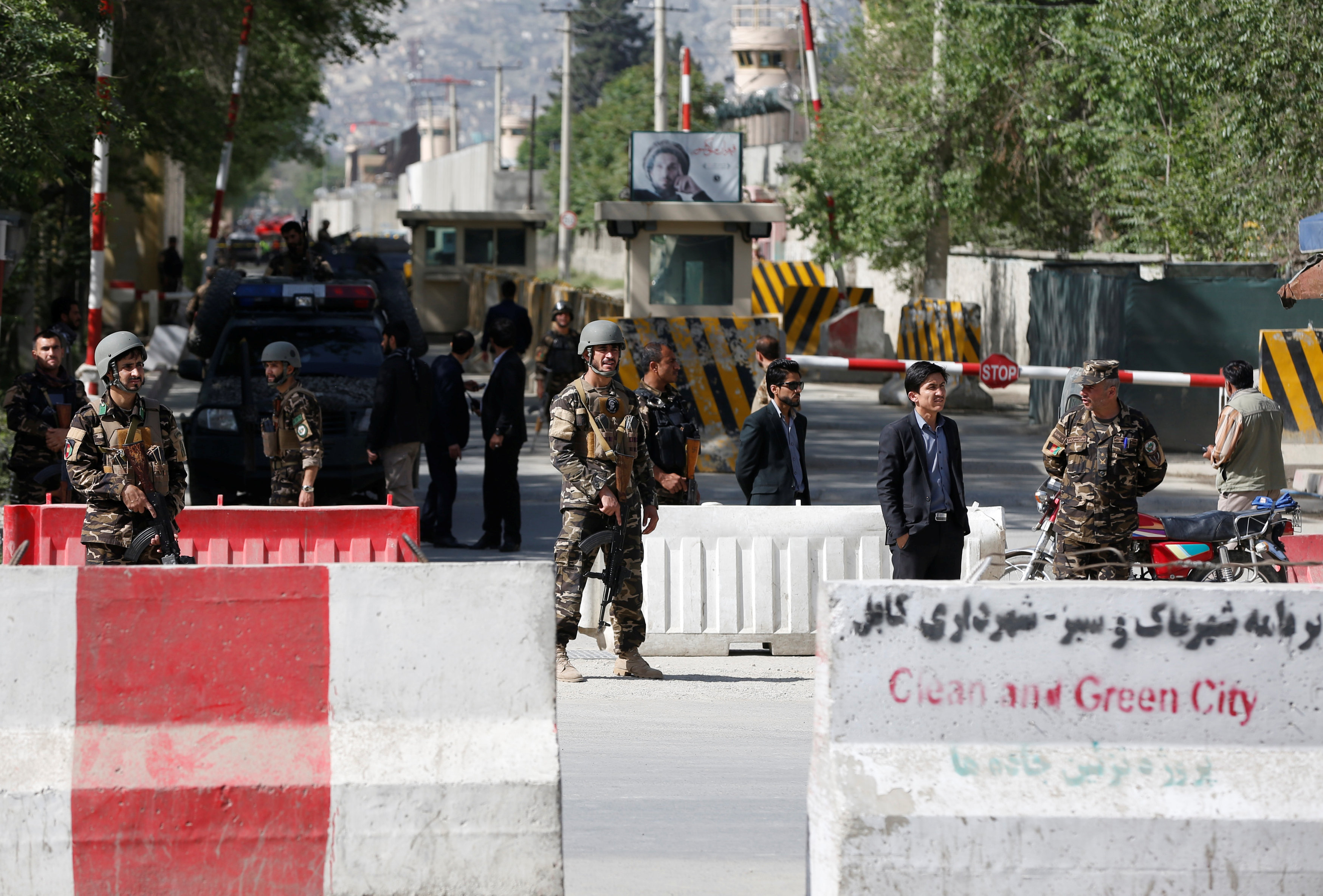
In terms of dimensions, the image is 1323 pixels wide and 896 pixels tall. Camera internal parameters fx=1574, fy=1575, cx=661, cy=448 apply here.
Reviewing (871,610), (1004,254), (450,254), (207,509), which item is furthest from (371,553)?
(450,254)

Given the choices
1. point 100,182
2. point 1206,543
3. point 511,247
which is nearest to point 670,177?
point 100,182

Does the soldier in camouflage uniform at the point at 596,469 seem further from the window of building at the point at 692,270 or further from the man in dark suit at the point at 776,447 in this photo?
the window of building at the point at 692,270

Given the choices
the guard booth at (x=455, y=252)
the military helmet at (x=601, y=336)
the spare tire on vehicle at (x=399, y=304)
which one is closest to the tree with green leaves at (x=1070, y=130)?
the guard booth at (x=455, y=252)

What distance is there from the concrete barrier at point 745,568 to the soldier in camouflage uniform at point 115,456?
272 cm

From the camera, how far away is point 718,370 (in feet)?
51.9

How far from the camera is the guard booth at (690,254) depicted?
1728 cm

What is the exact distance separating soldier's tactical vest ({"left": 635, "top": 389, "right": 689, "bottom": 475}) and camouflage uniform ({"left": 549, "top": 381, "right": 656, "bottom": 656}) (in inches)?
50.6

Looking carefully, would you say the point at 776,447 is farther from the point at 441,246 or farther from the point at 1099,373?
the point at 441,246

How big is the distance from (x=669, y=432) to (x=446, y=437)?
360 centimetres

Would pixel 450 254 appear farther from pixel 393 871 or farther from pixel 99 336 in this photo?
pixel 393 871

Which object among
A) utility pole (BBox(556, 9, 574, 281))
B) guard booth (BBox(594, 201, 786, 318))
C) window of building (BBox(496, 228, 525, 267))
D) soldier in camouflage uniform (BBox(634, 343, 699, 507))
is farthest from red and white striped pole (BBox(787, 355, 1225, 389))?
utility pole (BBox(556, 9, 574, 281))

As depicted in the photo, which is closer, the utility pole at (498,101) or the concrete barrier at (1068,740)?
the concrete barrier at (1068,740)

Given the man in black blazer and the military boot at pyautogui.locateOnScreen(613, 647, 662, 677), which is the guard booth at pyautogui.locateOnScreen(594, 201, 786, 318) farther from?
the man in black blazer

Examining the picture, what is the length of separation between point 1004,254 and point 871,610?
2762 cm
